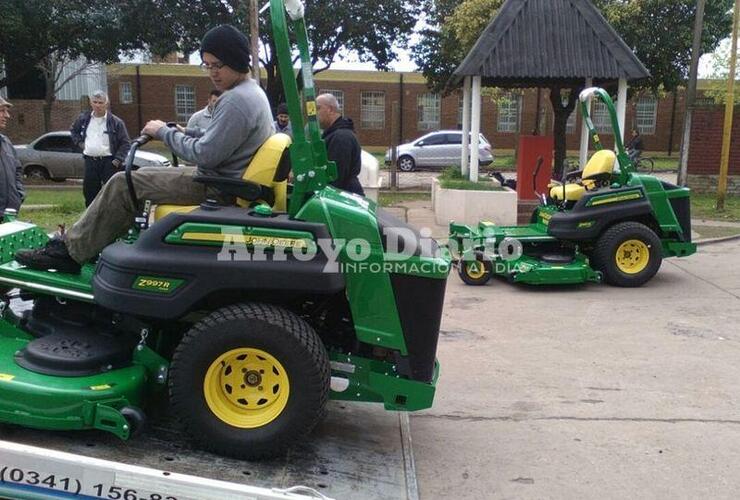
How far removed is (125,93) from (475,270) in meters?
32.0

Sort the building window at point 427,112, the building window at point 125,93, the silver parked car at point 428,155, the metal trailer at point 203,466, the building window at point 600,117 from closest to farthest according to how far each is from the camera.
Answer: the metal trailer at point 203,466 < the silver parked car at point 428,155 < the building window at point 600,117 < the building window at point 125,93 < the building window at point 427,112

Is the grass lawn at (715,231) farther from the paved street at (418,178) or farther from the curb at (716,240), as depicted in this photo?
the paved street at (418,178)

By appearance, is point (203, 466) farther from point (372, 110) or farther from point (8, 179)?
point (372, 110)

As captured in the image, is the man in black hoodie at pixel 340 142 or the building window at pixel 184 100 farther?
the building window at pixel 184 100

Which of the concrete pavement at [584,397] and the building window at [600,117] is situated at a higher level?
the building window at [600,117]

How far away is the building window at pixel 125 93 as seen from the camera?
35.7m

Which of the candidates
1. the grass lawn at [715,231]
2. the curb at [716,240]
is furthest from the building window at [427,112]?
the curb at [716,240]

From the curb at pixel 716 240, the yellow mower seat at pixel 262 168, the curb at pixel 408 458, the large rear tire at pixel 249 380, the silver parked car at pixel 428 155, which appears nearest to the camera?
the large rear tire at pixel 249 380

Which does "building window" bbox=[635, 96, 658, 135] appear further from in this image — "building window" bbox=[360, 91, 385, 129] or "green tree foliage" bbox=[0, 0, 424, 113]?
"green tree foliage" bbox=[0, 0, 424, 113]

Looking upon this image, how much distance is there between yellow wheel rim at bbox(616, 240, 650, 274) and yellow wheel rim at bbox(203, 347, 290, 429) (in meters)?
5.78

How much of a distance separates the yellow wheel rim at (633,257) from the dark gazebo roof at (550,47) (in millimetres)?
5405

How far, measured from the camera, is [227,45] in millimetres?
3744

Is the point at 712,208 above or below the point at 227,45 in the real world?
below

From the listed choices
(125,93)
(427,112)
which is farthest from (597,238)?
(125,93)
